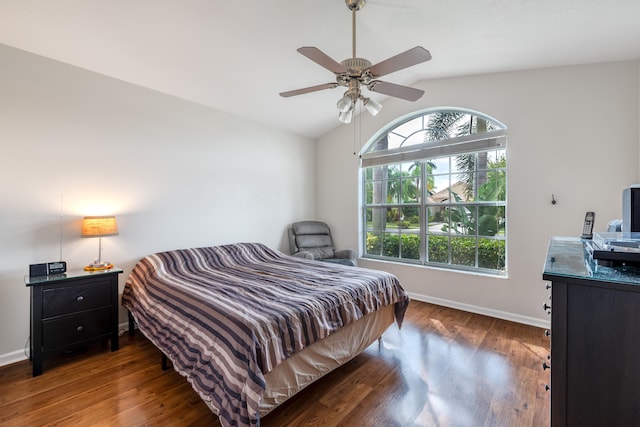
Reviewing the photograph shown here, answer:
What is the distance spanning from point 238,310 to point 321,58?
165 centimetres

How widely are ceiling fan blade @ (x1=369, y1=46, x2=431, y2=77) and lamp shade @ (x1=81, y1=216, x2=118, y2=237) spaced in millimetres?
2621

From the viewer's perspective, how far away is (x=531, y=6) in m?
2.00

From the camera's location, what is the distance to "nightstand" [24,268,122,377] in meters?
2.17

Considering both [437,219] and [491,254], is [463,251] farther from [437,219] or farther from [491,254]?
[437,219]

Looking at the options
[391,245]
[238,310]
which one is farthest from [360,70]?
[391,245]

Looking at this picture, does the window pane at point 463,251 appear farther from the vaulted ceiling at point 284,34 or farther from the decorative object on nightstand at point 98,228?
the decorative object on nightstand at point 98,228

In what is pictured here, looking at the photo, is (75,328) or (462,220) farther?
(462,220)

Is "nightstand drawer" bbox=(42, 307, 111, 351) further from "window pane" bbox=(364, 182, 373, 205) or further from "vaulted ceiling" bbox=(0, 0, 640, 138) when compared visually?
"window pane" bbox=(364, 182, 373, 205)

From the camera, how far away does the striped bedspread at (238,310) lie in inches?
57.7

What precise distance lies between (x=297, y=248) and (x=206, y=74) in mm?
2614

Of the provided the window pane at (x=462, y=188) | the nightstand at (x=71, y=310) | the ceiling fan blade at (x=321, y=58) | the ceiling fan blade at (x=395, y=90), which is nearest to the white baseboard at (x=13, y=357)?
the nightstand at (x=71, y=310)

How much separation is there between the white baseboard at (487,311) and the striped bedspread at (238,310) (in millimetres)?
1334

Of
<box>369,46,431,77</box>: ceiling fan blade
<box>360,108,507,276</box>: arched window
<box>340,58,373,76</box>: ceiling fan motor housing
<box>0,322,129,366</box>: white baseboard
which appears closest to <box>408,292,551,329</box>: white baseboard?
<box>360,108,507,276</box>: arched window

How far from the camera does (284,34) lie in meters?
2.52
